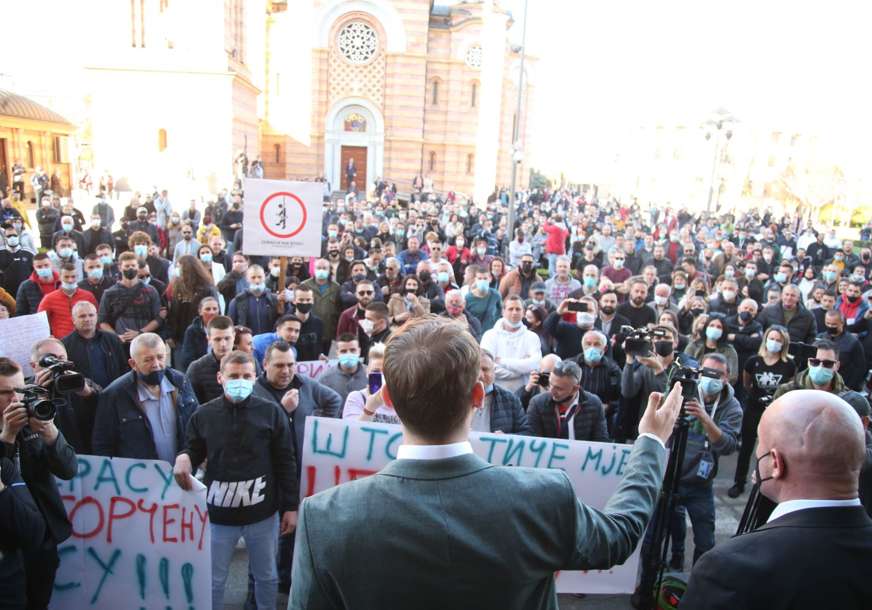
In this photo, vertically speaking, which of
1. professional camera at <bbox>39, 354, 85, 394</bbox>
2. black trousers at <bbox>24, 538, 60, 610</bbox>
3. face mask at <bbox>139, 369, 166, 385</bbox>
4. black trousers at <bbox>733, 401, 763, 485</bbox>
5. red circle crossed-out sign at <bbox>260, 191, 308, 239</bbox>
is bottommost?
black trousers at <bbox>733, 401, 763, 485</bbox>

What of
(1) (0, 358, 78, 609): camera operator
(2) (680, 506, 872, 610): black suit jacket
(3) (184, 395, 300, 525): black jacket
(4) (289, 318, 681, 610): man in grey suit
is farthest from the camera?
(3) (184, 395, 300, 525): black jacket

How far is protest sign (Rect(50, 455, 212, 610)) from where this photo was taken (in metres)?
3.97

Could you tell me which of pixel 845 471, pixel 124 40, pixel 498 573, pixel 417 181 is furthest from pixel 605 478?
pixel 417 181

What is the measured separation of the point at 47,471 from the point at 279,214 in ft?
14.4

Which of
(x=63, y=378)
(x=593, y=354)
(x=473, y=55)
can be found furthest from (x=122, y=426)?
(x=473, y=55)

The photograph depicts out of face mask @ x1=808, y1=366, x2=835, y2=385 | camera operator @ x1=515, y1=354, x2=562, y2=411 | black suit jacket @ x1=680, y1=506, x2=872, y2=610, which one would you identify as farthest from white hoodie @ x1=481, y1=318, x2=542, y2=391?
black suit jacket @ x1=680, y1=506, x2=872, y2=610

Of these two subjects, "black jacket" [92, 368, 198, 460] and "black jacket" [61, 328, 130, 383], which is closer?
"black jacket" [92, 368, 198, 460]

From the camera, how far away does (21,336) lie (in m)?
5.95

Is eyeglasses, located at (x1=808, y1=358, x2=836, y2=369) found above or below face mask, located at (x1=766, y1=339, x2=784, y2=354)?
above

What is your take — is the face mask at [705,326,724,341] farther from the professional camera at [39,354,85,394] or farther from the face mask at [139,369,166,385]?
the professional camera at [39,354,85,394]

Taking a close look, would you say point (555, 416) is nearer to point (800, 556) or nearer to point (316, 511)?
point (800, 556)

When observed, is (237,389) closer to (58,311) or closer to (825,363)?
(58,311)

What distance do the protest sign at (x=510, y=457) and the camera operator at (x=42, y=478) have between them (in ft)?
4.64

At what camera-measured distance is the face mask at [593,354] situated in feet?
19.3
